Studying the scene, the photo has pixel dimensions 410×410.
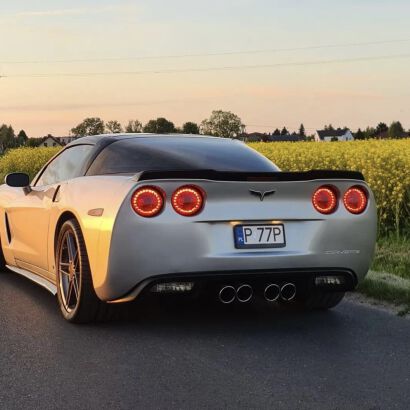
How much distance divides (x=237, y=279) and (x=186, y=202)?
61 centimetres

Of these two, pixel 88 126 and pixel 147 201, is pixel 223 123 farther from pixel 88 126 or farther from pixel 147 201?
pixel 147 201

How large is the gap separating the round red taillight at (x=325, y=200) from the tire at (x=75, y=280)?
163cm

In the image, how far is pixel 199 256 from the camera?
506cm

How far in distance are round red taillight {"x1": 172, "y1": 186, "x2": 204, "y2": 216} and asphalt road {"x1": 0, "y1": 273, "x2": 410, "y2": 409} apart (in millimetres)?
847

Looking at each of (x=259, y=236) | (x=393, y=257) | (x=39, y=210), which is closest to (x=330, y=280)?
(x=259, y=236)

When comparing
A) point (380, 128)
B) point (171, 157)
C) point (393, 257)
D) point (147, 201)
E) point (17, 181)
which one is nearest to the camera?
point (147, 201)

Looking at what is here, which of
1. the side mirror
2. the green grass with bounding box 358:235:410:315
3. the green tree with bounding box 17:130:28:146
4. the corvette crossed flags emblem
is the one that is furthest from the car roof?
the green tree with bounding box 17:130:28:146

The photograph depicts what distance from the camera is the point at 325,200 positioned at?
545 cm

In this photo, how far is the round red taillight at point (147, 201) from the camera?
16.6ft

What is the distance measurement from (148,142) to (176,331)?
1.62 metres

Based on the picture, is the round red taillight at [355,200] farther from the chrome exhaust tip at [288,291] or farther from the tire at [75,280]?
the tire at [75,280]

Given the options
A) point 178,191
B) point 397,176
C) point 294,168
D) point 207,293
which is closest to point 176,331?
point 207,293

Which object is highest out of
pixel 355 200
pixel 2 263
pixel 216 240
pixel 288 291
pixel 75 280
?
pixel 355 200

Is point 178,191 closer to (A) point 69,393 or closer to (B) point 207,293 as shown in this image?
(B) point 207,293
